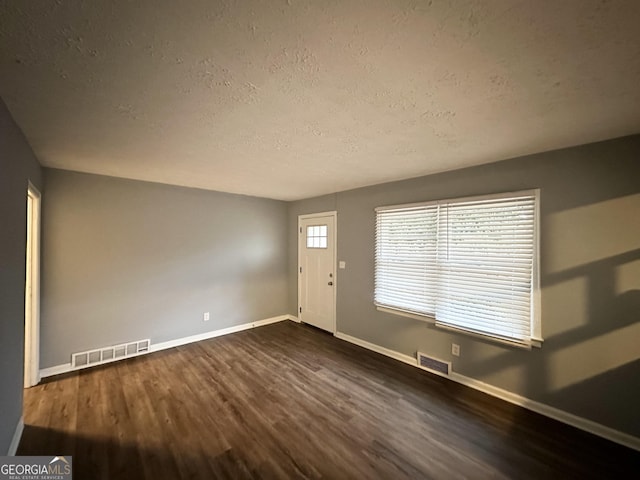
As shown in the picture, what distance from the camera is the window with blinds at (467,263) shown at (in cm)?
229

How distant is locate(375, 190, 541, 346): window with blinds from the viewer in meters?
2.29

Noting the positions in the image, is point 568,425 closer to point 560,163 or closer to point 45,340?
point 560,163

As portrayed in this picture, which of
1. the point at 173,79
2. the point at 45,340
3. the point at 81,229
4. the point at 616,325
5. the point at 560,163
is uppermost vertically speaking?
the point at 173,79

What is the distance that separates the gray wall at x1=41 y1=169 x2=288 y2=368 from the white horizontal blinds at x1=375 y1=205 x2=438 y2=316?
222 cm

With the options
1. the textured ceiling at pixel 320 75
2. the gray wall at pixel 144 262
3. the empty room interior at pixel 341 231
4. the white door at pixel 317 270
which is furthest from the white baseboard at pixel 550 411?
the gray wall at pixel 144 262

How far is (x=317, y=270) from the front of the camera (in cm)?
437

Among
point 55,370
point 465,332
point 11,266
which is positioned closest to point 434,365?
point 465,332

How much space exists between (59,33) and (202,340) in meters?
3.74

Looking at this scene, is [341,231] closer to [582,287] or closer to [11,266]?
[582,287]

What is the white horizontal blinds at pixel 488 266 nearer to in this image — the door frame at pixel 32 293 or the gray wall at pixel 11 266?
the gray wall at pixel 11 266

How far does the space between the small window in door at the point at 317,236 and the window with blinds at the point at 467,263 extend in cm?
112

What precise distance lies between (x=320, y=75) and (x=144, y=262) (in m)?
3.39

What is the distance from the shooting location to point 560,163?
2148 mm

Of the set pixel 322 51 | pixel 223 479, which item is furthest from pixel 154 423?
pixel 322 51
